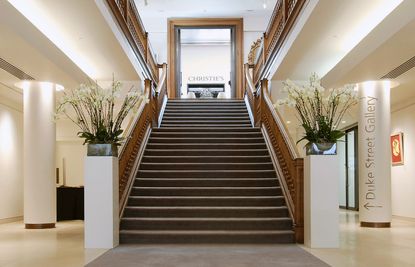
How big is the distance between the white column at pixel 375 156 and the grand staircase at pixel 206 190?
6.60ft

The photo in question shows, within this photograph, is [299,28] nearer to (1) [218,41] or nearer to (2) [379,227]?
(2) [379,227]

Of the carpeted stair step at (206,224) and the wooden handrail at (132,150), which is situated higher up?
the wooden handrail at (132,150)

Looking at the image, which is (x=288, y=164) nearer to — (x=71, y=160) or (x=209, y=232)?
(x=209, y=232)

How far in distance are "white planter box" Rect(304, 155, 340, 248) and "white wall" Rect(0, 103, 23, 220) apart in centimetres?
785

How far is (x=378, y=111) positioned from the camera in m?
10.3

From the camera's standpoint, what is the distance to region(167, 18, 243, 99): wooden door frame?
57.5 ft

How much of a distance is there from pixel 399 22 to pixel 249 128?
4756mm

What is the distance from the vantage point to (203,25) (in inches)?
695

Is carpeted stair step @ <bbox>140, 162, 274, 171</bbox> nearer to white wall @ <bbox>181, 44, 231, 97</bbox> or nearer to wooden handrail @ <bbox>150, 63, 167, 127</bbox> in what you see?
wooden handrail @ <bbox>150, 63, 167, 127</bbox>

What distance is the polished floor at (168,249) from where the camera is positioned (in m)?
5.67

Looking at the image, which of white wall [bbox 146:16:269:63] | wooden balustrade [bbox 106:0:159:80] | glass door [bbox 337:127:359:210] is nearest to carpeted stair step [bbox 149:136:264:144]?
wooden balustrade [bbox 106:0:159:80]

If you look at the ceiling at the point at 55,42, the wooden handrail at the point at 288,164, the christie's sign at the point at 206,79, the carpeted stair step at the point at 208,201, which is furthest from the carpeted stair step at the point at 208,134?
the christie's sign at the point at 206,79

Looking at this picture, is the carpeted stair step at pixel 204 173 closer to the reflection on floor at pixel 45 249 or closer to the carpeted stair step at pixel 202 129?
the reflection on floor at pixel 45 249

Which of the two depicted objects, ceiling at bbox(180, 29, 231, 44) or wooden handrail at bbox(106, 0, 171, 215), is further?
ceiling at bbox(180, 29, 231, 44)
